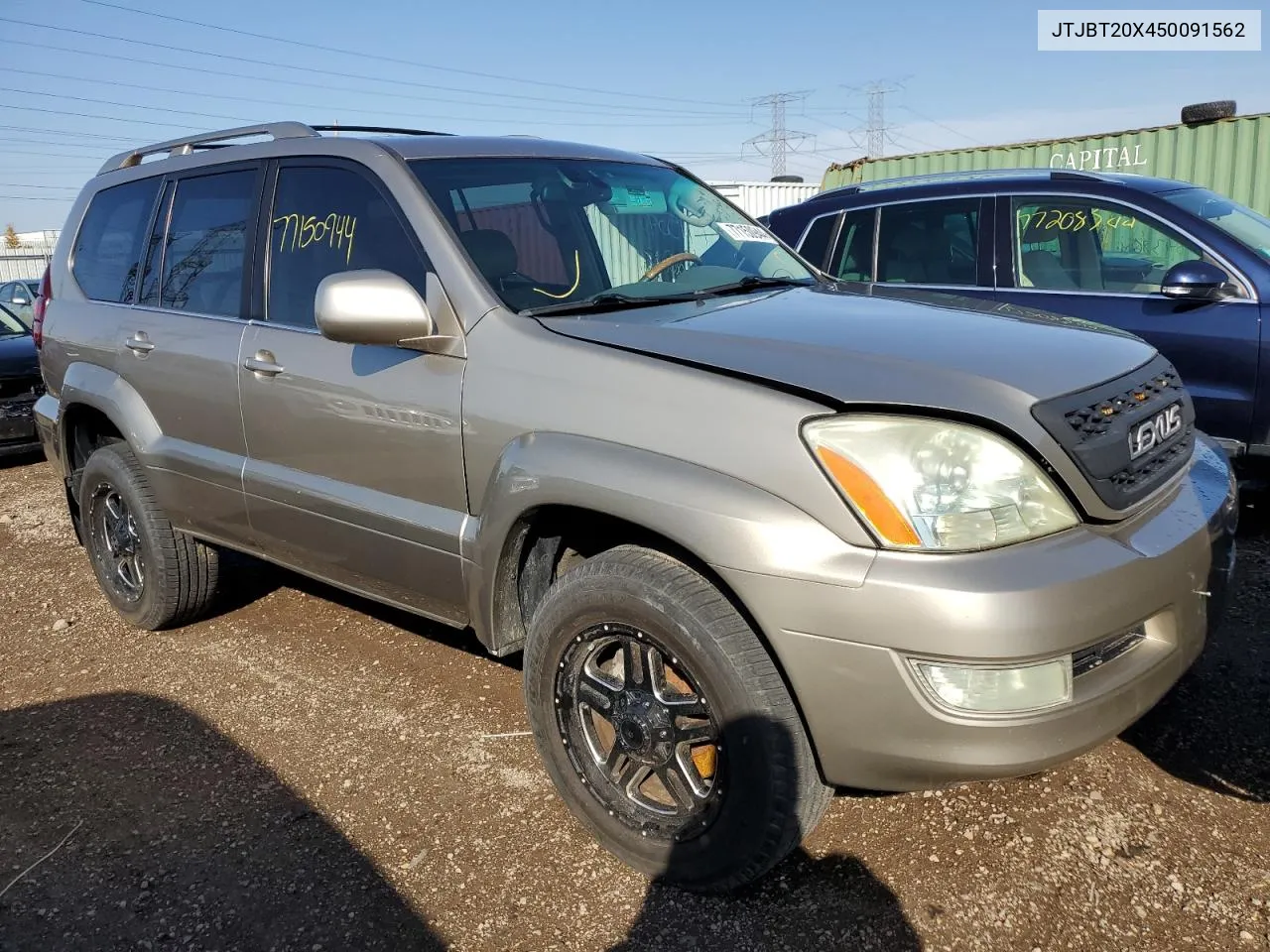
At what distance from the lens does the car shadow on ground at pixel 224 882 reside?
2.37 meters

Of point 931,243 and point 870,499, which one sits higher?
point 931,243

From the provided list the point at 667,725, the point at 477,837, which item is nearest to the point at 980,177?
the point at 667,725

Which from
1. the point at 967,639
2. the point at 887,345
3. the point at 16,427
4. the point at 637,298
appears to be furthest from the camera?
the point at 16,427

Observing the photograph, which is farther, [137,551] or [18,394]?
[18,394]

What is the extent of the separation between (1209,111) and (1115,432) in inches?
328

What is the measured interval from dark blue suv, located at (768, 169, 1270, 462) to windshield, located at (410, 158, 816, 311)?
1.57 m

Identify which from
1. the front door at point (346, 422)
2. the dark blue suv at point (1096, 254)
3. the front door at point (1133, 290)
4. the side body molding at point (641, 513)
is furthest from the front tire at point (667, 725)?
the front door at point (1133, 290)

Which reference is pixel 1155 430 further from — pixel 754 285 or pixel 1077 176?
pixel 1077 176

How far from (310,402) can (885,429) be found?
1.88 meters

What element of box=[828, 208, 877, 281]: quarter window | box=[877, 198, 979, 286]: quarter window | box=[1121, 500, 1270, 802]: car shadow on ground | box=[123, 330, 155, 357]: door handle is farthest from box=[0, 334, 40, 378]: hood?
box=[1121, 500, 1270, 802]: car shadow on ground

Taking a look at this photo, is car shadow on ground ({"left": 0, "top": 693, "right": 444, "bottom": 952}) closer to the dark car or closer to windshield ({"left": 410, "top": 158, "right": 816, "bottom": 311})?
windshield ({"left": 410, "top": 158, "right": 816, "bottom": 311})

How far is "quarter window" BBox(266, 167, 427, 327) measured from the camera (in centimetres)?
301

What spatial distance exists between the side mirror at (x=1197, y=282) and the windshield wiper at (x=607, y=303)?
2825 mm

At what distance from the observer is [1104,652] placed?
2.11 meters
